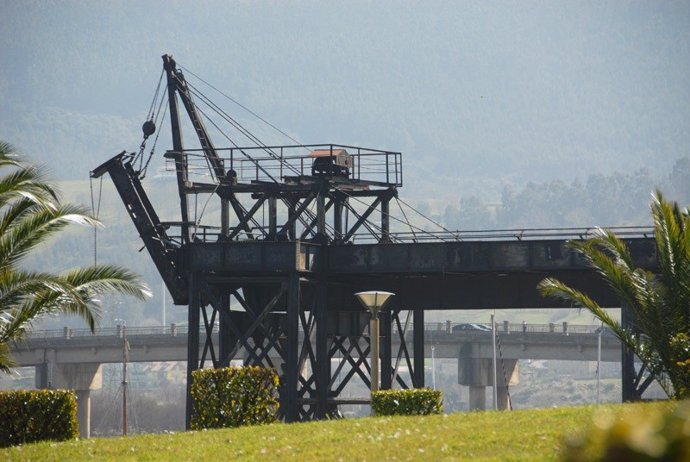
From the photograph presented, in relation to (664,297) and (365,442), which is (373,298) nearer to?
(664,297)

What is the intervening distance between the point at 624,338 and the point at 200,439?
11.4 meters

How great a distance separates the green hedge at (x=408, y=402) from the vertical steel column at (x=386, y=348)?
2404cm

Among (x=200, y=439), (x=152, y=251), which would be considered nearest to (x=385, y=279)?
(x=152, y=251)

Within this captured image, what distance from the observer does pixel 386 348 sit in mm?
56906

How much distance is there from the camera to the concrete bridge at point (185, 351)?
122m

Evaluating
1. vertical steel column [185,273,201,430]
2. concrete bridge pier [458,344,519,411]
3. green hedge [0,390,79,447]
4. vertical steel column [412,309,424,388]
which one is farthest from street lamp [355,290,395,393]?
concrete bridge pier [458,344,519,411]

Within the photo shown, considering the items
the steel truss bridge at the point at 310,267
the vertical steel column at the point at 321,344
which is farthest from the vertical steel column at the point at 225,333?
the vertical steel column at the point at 321,344

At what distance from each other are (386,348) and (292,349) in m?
9.14

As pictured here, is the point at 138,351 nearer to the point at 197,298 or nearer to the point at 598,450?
the point at 197,298

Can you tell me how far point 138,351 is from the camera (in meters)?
126

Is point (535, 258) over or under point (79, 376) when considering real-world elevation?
over

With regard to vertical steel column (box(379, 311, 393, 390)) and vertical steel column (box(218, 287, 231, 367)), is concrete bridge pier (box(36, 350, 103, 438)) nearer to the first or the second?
vertical steel column (box(379, 311, 393, 390))

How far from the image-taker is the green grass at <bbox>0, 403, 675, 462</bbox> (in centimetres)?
2155

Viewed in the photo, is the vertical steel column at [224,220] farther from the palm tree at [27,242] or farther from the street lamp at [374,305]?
the palm tree at [27,242]
